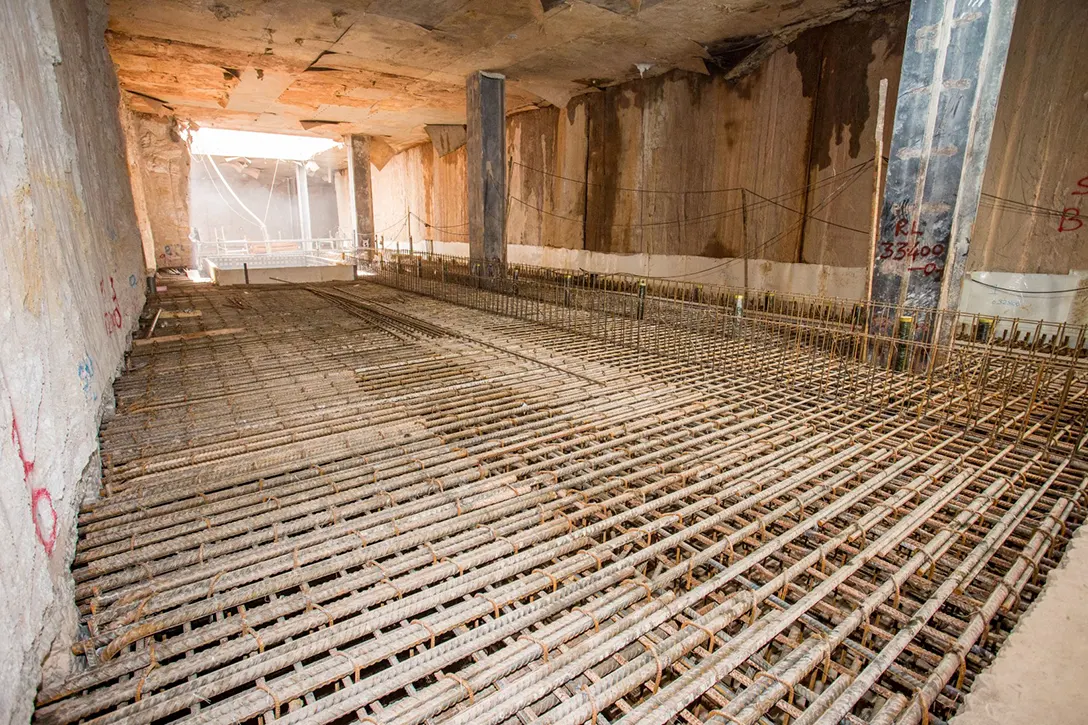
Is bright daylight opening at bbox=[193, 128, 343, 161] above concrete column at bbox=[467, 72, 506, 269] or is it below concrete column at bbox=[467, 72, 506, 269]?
above

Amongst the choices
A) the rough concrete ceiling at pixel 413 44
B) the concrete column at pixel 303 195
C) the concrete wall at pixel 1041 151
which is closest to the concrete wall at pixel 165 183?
the rough concrete ceiling at pixel 413 44

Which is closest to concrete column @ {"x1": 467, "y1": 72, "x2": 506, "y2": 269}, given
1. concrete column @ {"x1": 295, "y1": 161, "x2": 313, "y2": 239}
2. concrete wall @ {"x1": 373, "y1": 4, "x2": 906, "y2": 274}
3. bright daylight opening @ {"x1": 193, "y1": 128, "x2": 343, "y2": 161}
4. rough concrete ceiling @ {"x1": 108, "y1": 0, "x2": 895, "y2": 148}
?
rough concrete ceiling @ {"x1": 108, "y1": 0, "x2": 895, "y2": 148}

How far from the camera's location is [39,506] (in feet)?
6.28

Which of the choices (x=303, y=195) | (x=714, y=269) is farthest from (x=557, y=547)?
(x=303, y=195)

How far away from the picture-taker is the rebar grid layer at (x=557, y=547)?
67.6 inches

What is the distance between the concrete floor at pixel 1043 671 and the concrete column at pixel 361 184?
20.0 metres

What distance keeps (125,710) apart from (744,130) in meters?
11.4

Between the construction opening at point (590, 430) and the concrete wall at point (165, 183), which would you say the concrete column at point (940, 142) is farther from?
the concrete wall at point (165, 183)

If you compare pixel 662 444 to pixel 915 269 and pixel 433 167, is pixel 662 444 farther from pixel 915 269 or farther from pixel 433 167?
pixel 433 167

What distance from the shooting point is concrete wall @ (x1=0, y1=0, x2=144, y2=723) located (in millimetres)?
1617

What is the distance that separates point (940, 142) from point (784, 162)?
178 inches

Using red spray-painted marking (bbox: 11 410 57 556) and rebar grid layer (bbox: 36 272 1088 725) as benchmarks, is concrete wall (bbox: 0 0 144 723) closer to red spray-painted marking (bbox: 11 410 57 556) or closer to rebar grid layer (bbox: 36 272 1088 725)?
red spray-painted marking (bbox: 11 410 57 556)

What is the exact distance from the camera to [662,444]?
3.62 m

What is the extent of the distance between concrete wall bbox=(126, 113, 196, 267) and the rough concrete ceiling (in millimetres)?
1477
